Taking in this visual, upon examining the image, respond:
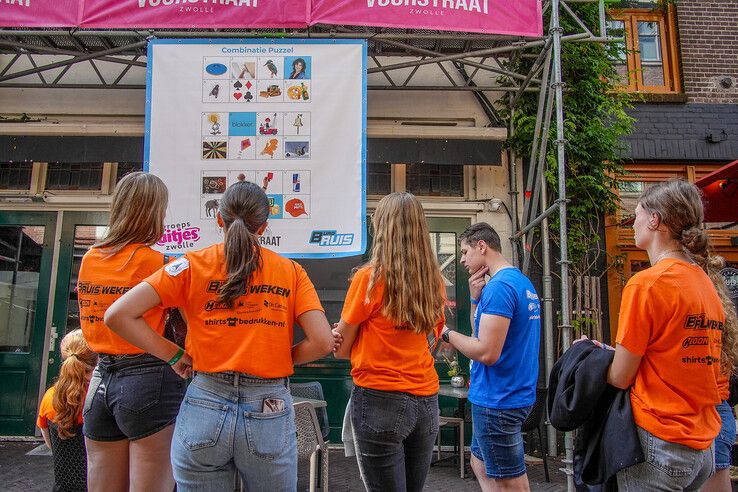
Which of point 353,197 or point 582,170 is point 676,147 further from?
point 353,197

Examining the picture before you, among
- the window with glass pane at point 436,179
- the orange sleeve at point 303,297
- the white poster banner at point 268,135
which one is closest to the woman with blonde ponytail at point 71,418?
the orange sleeve at point 303,297

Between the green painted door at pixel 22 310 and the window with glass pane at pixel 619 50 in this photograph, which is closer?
the green painted door at pixel 22 310

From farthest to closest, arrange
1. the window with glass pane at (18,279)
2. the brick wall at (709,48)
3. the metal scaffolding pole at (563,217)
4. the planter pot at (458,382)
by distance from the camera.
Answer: the brick wall at (709,48)
the window with glass pane at (18,279)
the planter pot at (458,382)
the metal scaffolding pole at (563,217)

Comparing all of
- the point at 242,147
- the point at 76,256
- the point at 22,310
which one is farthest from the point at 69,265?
the point at 242,147

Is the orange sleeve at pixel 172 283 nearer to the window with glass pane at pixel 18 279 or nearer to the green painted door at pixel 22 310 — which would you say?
the green painted door at pixel 22 310

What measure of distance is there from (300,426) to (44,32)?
440 centimetres

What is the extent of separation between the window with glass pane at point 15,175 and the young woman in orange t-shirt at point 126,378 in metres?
5.53

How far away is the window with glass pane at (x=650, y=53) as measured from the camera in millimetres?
7785

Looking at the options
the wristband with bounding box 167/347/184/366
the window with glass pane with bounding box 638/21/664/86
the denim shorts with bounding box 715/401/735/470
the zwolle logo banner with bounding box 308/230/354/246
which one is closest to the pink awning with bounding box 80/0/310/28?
the zwolle logo banner with bounding box 308/230/354/246

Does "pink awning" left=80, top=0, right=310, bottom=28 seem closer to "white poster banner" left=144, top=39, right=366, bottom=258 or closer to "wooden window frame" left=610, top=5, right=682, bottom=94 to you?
"white poster banner" left=144, top=39, right=366, bottom=258

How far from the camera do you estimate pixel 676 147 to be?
24.0 ft

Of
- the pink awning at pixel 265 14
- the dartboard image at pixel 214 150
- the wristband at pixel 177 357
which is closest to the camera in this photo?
the wristband at pixel 177 357

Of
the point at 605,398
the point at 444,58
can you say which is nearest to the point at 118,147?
the point at 444,58

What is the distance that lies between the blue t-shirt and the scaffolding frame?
54.8 inches
